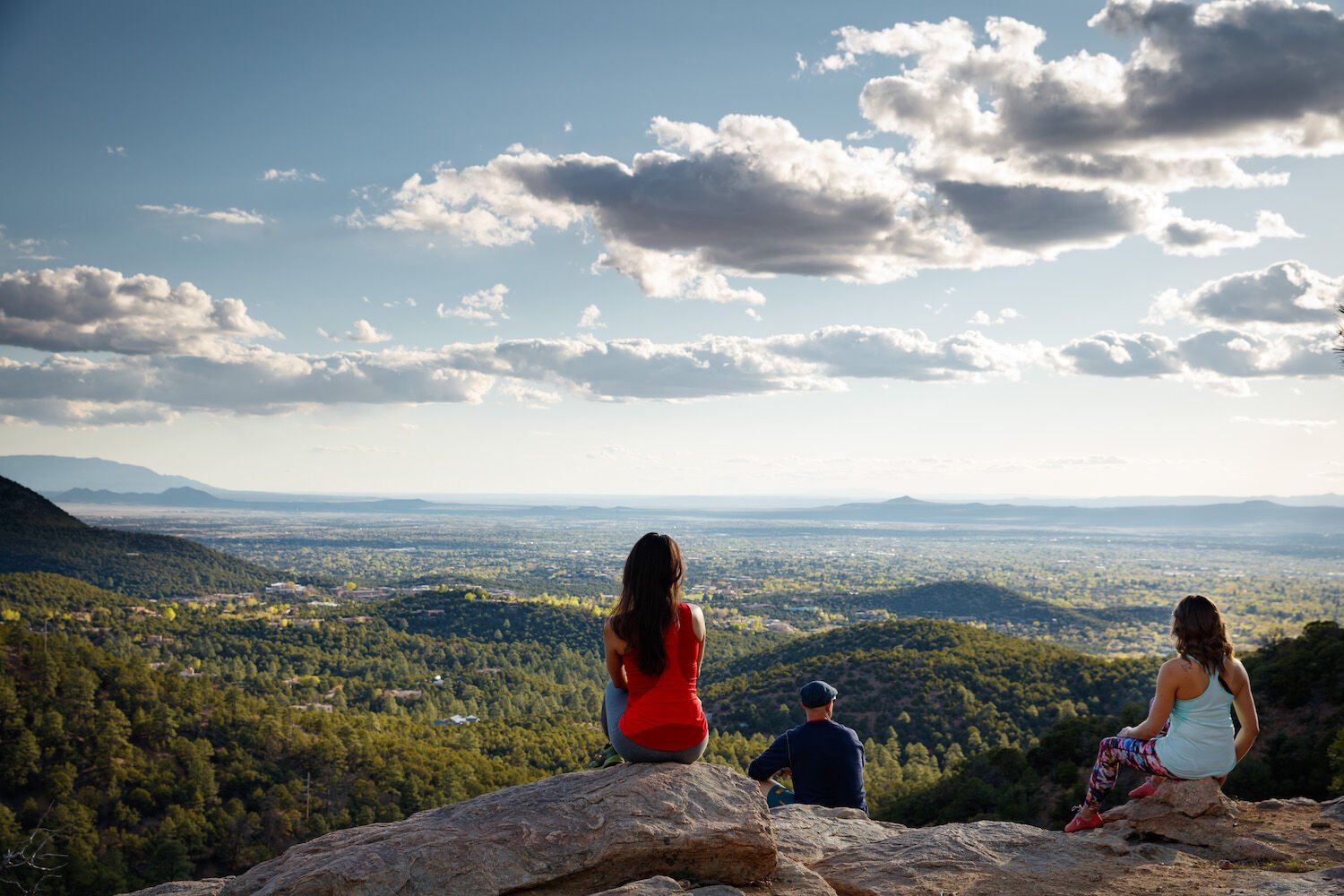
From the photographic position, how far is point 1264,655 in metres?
27.6

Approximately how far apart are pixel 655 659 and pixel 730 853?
162 centimetres

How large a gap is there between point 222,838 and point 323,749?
912cm

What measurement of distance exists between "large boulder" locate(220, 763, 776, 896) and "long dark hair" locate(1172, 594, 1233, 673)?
424 cm

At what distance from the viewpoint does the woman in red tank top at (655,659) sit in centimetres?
663

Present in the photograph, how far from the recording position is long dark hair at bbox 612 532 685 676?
6617 mm

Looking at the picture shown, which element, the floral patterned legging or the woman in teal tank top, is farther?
the floral patterned legging

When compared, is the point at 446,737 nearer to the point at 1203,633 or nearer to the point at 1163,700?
the point at 1163,700

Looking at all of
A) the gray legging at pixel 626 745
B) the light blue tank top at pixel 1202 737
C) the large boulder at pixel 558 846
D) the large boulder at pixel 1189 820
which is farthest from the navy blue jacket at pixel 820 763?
the light blue tank top at pixel 1202 737

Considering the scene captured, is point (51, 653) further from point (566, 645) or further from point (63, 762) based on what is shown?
point (566, 645)

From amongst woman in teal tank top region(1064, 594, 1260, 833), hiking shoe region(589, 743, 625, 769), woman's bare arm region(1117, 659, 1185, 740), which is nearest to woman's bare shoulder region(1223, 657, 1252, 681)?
woman in teal tank top region(1064, 594, 1260, 833)

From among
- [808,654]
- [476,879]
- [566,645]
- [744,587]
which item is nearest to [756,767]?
[476,879]

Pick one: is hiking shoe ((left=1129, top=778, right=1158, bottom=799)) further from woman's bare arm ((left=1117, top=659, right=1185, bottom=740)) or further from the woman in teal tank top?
woman's bare arm ((left=1117, top=659, right=1185, bottom=740))

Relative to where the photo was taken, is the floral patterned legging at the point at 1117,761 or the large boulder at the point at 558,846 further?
the floral patterned legging at the point at 1117,761

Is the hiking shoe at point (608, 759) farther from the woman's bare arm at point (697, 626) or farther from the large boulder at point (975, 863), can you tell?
the large boulder at point (975, 863)
